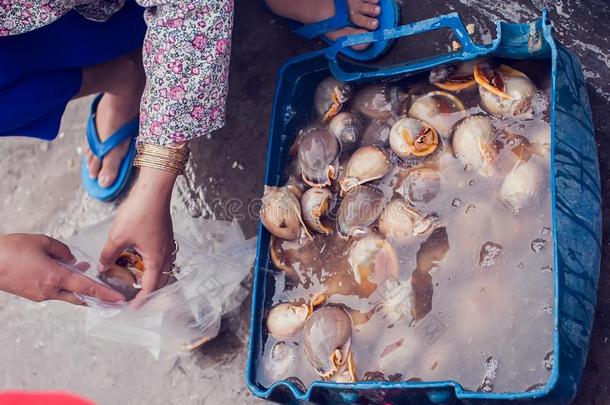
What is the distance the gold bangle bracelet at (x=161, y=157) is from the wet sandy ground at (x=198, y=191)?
47 cm

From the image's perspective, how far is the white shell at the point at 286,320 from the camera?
138 cm

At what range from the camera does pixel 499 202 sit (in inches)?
49.4

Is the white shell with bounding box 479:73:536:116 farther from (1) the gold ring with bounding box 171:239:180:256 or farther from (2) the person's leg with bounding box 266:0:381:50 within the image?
(1) the gold ring with bounding box 171:239:180:256

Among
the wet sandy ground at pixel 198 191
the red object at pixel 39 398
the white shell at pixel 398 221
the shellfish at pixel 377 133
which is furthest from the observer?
the red object at pixel 39 398

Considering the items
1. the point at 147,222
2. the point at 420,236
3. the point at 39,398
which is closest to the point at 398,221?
the point at 420,236

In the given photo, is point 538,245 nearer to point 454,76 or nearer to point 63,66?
point 454,76

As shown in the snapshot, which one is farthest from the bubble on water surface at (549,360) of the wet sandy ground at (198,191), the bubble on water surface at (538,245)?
the wet sandy ground at (198,191)

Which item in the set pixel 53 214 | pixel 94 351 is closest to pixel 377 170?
pixel 94 351

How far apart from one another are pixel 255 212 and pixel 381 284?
46 cm

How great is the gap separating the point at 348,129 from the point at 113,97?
0.64 m

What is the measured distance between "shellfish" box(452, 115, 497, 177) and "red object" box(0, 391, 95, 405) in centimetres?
111

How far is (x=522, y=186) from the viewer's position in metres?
1.22

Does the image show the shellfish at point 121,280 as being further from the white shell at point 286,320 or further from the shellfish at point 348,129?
the shellfish at point 348,129

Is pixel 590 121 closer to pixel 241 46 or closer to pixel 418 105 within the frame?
pixel 418 105
